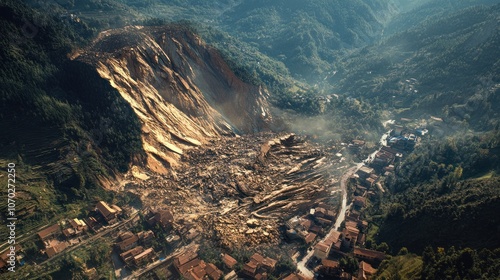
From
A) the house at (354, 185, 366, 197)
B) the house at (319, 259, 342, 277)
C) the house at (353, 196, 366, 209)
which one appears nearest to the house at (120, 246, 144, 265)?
the house at (319, 259, 342, 277)

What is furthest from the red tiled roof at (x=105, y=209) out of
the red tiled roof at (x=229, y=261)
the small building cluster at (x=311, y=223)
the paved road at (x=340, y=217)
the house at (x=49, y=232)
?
the paved road at (x=340, y=217)

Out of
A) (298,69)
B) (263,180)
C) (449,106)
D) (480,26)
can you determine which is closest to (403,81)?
(449,106)

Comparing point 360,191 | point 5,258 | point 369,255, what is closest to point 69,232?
point 5,258

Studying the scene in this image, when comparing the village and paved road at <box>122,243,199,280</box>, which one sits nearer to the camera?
paved road at <box>122,243,199,280</box>

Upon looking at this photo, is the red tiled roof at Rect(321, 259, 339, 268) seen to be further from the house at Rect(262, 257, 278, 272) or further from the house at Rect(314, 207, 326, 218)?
the house at Rect(314, 207, 326, 218)

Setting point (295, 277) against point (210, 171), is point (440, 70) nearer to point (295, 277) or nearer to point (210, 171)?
point (210, 171)

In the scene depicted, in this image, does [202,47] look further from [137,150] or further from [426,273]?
[426,273]

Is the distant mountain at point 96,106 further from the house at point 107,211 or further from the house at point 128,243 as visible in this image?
the house at point 128,243
